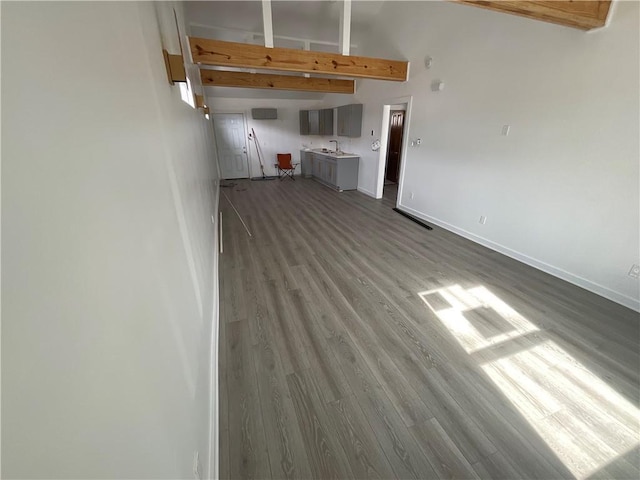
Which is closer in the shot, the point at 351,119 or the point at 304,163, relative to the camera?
the point at 351,119

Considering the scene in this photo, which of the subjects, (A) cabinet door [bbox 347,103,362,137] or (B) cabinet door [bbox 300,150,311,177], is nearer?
(A) cabinet door [bbox 347,103,362,137]

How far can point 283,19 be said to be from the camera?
439cm

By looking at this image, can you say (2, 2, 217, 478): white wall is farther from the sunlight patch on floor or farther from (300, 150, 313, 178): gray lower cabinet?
(300, 150, 313, 178): gray lower cabinet

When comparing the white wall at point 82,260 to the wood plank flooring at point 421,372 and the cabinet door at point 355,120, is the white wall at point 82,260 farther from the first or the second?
the cabinet door at point 355,120

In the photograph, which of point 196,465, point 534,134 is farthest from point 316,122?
point 196,465

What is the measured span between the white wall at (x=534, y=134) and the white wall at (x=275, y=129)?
13.4ft

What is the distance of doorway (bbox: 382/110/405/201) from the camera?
657 cm

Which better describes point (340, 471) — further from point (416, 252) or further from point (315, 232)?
point (315, 232)

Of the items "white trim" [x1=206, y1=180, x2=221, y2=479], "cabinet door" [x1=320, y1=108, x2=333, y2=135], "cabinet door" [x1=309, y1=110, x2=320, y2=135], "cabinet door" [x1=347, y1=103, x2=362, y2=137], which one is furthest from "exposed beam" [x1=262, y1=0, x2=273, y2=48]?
"cabinet door" [x1=309, y1=110, x2=320, y2=135]

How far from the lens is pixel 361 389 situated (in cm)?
152

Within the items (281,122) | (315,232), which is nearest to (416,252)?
(315,232)

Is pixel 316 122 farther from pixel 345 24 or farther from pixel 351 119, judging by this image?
pixel 345 24

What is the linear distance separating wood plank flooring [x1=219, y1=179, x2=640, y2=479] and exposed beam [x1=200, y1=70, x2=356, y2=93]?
12.8 feet

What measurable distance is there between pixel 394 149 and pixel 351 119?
1.80 meters
